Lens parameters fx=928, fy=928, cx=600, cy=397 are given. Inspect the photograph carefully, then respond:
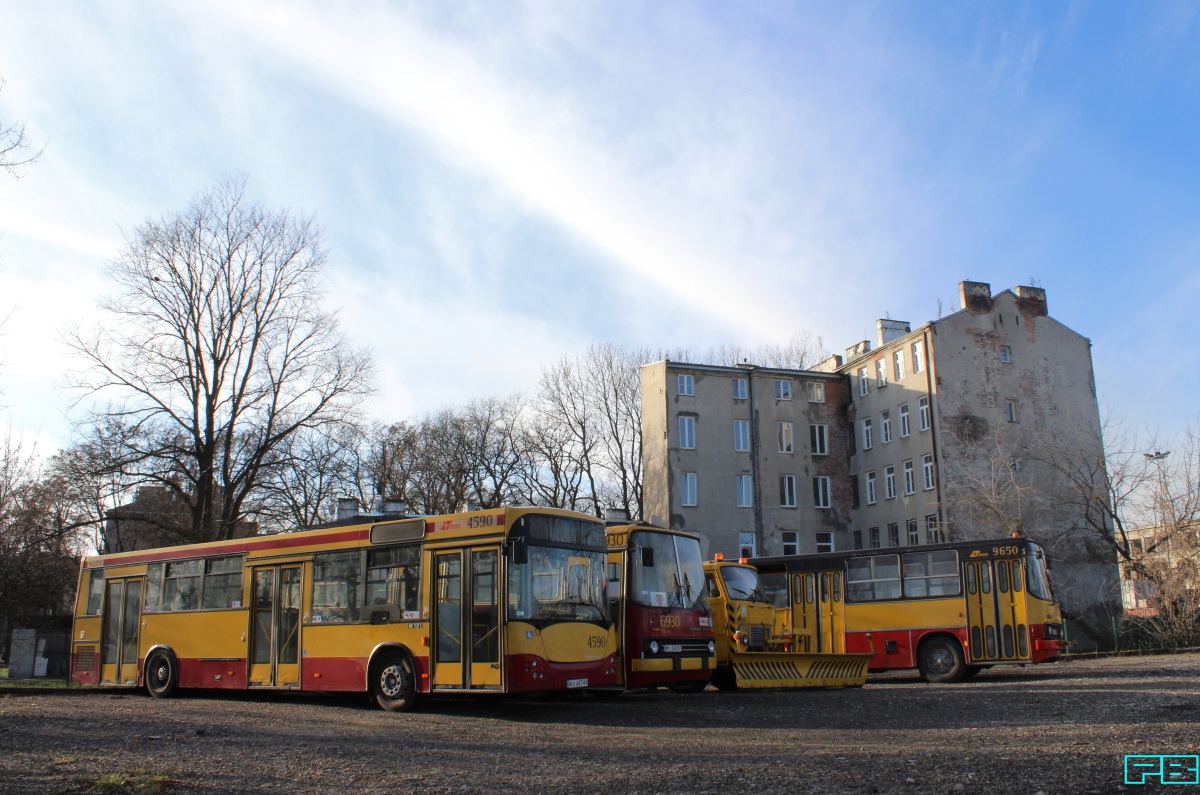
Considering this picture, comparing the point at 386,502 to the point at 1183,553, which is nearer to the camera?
the point at 386,502

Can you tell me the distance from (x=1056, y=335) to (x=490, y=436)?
31.4 meters

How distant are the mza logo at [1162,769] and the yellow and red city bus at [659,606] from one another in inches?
322

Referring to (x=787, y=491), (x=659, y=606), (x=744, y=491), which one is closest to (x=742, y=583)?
(x=659, y=606)

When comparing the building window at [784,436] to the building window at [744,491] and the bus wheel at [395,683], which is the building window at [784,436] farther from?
the bus wheel at [395,683]

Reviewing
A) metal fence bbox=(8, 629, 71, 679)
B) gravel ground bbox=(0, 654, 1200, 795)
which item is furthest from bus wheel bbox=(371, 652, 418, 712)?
metal fence bbox=(8, 629, 71, 679)

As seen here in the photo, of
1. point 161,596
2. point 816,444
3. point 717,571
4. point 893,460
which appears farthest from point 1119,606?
point 161,596

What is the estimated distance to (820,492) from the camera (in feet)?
157

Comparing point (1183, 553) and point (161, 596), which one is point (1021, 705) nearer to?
point (161, 596)

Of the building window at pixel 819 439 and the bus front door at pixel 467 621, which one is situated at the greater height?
the building window at pixel 819 439

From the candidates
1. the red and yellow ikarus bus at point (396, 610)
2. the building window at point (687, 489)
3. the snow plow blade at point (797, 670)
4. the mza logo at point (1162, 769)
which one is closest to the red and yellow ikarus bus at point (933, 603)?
the snow plow blade at point (797, 670)

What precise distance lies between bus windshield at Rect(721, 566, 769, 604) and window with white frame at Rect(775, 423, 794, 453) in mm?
28264

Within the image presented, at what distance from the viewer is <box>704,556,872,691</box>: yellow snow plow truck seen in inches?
677

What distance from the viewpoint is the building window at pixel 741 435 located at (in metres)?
46.6

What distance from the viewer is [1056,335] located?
147 feet
